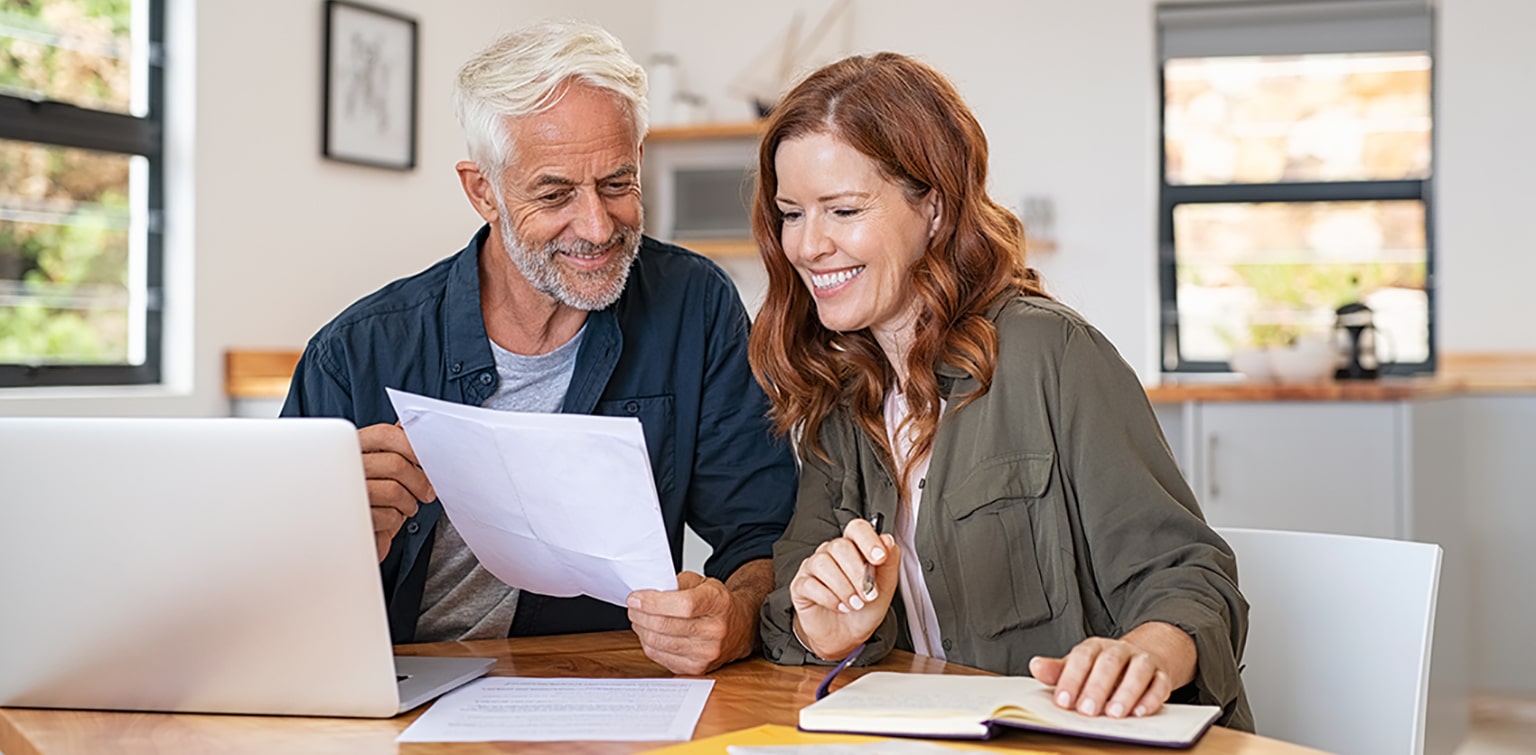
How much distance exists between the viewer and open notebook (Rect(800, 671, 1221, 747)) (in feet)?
3.57

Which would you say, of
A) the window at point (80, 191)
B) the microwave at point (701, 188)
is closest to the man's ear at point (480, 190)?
the window at point (80, 191)

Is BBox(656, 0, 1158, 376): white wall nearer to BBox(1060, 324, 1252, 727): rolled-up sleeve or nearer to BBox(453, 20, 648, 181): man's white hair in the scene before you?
BBox(453, 20, 648, 181): man's white hair

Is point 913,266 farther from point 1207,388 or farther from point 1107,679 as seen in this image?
point 1207,388

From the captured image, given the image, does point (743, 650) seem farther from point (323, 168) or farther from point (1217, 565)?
point (323, 168)

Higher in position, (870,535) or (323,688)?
(870,535)

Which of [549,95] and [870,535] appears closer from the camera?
[870,535]

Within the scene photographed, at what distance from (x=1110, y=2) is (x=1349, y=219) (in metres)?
1.08

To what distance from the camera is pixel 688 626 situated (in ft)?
4.53

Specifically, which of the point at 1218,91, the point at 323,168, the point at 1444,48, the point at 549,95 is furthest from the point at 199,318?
the point at 1444,48

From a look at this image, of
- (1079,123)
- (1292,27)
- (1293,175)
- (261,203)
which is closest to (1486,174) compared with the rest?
(1293,175)

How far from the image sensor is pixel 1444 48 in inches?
194

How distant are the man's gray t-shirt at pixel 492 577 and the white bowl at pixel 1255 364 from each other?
263 cm

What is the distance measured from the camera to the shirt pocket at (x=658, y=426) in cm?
182

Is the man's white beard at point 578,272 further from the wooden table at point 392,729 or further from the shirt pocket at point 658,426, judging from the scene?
the wooden table at point 392,729
